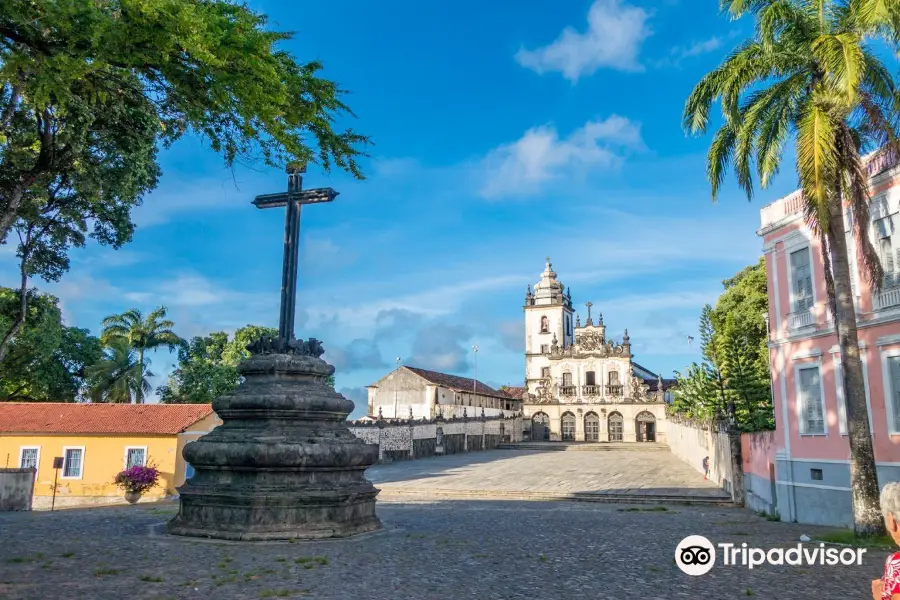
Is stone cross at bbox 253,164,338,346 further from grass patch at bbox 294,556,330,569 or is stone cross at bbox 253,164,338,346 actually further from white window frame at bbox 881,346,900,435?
white window frame at bbox 881,346,900,435

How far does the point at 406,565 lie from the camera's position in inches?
276

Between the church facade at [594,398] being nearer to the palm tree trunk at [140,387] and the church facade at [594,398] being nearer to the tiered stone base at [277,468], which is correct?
the palm tree trunk at [140,387]

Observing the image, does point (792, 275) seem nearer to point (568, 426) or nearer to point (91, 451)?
point (91, 451)

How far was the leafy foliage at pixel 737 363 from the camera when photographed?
25.3 metres

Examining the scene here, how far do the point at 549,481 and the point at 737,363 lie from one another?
30.3 ft

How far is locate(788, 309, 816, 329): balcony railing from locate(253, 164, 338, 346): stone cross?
9.55 meters

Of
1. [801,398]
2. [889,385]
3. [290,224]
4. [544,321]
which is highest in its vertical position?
[544,321]

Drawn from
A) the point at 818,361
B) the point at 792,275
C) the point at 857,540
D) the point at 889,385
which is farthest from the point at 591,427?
the point at 857,540

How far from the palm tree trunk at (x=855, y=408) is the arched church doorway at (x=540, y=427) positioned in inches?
1770

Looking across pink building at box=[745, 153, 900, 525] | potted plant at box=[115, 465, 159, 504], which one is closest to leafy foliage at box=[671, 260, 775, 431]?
pink building at box=[745, 153, 900, 525]

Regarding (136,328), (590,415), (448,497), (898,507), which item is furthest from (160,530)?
(590,415)

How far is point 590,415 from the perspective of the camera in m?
54.4

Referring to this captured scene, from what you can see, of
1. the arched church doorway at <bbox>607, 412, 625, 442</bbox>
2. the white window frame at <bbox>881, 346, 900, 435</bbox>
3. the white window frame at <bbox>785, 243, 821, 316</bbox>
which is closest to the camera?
the white window frame at <bbox>881, 346, 900, 435</bbox>

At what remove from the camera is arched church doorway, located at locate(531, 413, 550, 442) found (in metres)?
54.6
